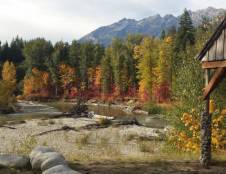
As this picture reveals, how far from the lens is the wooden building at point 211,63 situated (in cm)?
1495

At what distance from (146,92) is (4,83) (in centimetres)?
2817

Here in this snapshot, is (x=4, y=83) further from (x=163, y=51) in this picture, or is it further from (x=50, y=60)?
(x=50, y=60)

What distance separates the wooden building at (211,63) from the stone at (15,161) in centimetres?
621

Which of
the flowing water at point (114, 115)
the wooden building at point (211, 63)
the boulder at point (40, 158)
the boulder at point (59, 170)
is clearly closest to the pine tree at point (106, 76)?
the flowing water at point (114, 115)

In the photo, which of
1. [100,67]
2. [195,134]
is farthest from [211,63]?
[100,67]

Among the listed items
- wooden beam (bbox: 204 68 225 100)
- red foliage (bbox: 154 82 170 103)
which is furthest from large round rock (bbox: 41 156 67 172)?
red foliage (bbox: 154 82 170 103)

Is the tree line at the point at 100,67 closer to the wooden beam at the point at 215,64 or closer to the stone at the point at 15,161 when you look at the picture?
the wooden beam at the point at 215,64

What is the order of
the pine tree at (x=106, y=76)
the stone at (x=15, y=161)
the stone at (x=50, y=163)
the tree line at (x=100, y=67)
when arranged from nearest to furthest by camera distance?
the stone at (x=50, y=163) → the stone at (x=15, y=161) → the tree line at (x=100, y=67) → the pine tree at (x=106, y=76)

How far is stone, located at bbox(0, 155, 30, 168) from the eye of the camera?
14.3 meters

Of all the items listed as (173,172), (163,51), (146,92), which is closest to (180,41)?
(163,51)

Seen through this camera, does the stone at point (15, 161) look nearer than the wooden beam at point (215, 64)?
Yes

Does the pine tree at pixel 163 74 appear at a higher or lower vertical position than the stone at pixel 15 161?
higher

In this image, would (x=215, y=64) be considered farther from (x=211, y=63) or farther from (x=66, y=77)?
(x=66, y=77)

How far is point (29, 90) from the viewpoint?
351 feet
